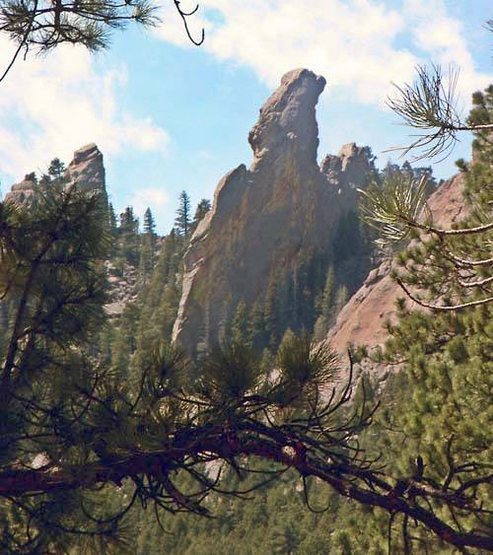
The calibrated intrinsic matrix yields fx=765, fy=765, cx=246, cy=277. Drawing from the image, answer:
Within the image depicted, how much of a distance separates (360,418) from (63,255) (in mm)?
1397

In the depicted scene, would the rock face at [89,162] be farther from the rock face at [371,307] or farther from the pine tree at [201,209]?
the rock face at [371,307]

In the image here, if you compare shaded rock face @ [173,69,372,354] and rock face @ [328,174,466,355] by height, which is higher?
shaded rock face @ [173,69,372,354]

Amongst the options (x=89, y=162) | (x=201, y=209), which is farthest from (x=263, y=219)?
(x=89, y=162)

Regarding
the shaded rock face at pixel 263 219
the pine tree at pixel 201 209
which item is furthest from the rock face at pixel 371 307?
the pine tree at pixel 201 209

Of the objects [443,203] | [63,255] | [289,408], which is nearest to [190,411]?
[289,408]

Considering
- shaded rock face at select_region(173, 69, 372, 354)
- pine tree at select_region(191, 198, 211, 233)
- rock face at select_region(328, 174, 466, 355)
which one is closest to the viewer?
rock face at select_region(328, 174, 466, 355)

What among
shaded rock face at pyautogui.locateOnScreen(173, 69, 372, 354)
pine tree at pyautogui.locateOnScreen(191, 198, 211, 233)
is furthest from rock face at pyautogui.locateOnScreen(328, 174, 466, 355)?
pine tree at pyautogui.locateOnScreen(191, 198, 211, 233)

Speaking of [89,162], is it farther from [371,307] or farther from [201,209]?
[371,307]

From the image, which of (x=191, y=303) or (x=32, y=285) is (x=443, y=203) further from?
(x=32, y=285)

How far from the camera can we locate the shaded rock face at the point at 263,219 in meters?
64.7

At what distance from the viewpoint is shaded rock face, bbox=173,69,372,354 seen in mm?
64688

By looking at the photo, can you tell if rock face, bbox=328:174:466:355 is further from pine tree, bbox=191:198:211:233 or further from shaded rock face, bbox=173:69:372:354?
pine tree, bbox=191:198:211:233

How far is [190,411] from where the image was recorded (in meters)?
2.52

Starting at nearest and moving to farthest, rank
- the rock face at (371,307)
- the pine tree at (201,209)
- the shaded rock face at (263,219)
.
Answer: the rock face at (371,307) < the shaded rock face at (263,219) < the pine tree at (201,209)
